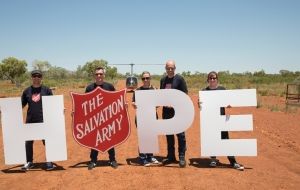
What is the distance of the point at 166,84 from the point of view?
7742 mm

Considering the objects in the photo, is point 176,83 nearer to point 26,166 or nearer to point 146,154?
point 146,154

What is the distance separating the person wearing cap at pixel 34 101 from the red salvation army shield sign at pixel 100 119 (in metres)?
0.73

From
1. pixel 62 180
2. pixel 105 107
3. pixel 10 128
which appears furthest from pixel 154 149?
pixel 10 128

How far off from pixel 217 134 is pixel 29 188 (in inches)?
156

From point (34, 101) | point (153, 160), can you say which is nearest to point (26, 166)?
point (34, 101)

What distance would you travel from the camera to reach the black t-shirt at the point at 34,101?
24.6ft

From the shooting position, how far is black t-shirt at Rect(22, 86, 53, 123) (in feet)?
24.6

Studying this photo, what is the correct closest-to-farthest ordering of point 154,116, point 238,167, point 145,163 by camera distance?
point 238,167 → point 145,163 → point 154,116

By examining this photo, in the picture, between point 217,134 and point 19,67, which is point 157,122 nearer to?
point 217,134

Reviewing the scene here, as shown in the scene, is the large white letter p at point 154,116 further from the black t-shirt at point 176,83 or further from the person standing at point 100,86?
the person standing at point 100,86

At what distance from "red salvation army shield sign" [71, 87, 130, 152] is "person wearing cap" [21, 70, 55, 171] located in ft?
2.40

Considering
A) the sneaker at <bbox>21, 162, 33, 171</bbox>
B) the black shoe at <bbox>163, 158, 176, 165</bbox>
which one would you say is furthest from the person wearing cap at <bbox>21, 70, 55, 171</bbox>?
the black shoe at <bbox>163, 158, 176, 165</bbox>

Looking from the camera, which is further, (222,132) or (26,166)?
(222,132)

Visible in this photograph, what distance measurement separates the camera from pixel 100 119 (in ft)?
25.1
